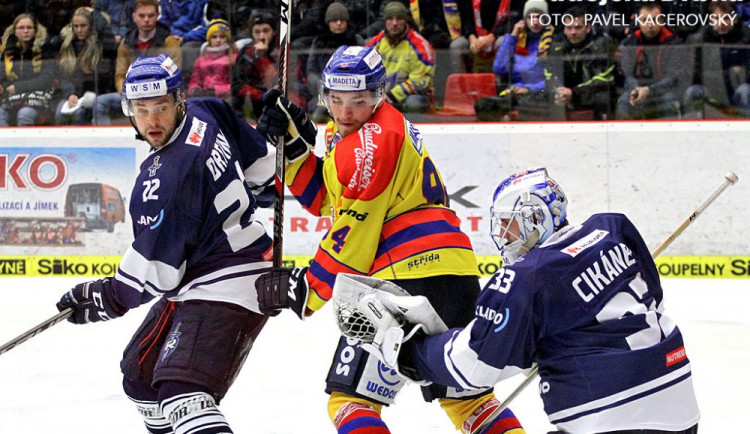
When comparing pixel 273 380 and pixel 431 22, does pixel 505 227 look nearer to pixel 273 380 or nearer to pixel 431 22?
pixel 273 380

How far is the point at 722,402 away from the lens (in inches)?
151

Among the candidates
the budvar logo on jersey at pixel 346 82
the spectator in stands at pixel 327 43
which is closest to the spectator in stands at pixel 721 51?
the spectator in stands at pixel 327 43

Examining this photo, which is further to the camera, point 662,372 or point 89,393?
point 89,393

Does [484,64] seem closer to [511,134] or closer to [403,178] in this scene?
[511,134]

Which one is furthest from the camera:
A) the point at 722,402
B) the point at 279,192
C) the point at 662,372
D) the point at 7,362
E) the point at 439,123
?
the point at 439,123

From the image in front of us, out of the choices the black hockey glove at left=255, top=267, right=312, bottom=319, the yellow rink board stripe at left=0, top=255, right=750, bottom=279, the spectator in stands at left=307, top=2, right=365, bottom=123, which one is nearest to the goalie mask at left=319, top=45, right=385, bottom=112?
the black hockey glove at left=255, top=267, right=312, bottom=319

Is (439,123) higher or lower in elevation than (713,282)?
higher

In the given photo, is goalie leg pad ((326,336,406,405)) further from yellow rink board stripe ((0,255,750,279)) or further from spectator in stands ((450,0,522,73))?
spectator in stands ((450,0,522,73))

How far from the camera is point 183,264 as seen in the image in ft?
8.94

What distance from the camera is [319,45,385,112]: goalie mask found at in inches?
110

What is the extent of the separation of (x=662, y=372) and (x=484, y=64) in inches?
191

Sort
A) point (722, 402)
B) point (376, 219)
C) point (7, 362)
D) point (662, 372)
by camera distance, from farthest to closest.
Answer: point (7, 362)
point (722, 402)
point (376, 219)
point (662, 372)

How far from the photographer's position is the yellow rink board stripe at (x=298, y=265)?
252 inches

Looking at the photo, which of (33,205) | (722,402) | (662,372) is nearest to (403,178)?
(662,372)
